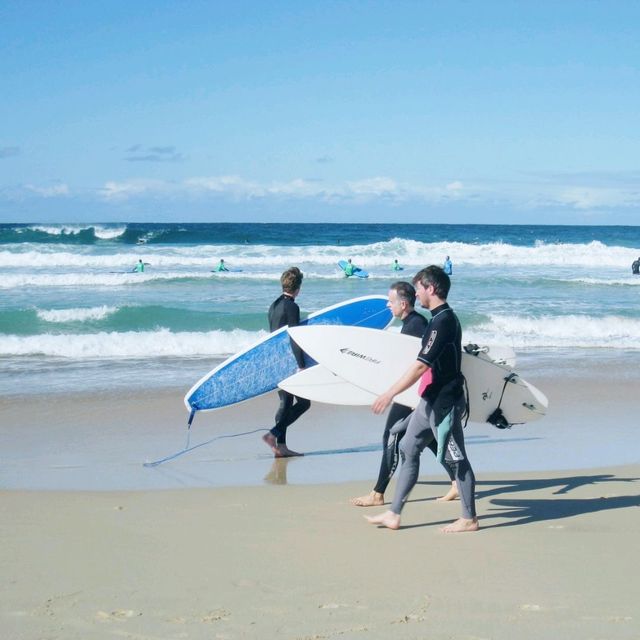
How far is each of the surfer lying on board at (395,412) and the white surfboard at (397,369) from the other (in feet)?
0.24

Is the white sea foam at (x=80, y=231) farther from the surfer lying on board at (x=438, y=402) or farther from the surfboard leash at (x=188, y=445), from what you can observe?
the surfer lying on board at (x=438, y=402)

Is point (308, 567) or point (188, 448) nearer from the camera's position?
point (308, 567)

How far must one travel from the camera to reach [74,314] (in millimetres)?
16641

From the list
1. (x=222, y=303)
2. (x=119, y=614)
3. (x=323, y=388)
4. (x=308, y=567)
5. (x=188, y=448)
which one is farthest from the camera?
(x=222, y=303)

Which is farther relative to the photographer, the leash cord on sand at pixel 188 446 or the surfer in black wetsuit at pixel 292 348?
the leash cord on sand at pixel 188 446

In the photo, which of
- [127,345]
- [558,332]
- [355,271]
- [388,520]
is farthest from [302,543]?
[355,271]

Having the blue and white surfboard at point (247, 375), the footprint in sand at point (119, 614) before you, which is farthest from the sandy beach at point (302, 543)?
the blue and white surfboard at point (247, 375)

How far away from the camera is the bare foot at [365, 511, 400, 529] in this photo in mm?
4652

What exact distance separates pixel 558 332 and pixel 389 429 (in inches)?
446

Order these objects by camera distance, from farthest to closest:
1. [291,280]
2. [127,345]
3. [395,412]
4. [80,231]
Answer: [80,231]
[127,345]
[291,280]
[395,412]

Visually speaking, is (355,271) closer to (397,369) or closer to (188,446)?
(188,446)

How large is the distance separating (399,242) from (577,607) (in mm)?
38794

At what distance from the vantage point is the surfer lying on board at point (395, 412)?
17.0ft

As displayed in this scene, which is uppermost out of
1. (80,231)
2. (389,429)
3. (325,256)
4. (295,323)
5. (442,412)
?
(80,231)
